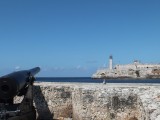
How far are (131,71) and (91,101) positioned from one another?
7898 cm

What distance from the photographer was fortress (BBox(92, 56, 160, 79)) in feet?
294

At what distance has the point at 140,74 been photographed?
306 ft

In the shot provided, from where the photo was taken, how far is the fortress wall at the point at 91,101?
13617 mm

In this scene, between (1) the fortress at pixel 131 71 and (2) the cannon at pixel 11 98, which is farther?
(1) the fortress at pixel 131 71

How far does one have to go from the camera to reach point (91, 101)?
1438cm

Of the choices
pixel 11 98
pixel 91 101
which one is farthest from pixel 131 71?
pixel 11 98

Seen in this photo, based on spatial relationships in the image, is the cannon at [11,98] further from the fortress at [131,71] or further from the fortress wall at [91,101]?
the fortress at [131,71]

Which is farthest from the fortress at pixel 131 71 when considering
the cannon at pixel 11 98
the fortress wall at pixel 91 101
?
the cannon at pixel 11 98

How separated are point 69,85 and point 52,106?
40.2 inches

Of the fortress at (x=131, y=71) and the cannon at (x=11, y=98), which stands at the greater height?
the fortress at (x=131, y=71)

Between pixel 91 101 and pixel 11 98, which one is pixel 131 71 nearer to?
pixel 91 101

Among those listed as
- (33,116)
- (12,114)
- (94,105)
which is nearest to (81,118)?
(94,105)

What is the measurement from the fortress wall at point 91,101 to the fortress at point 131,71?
231 ft

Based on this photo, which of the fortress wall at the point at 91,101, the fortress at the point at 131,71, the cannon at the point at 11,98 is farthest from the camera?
the fortress at the point at 131,71
